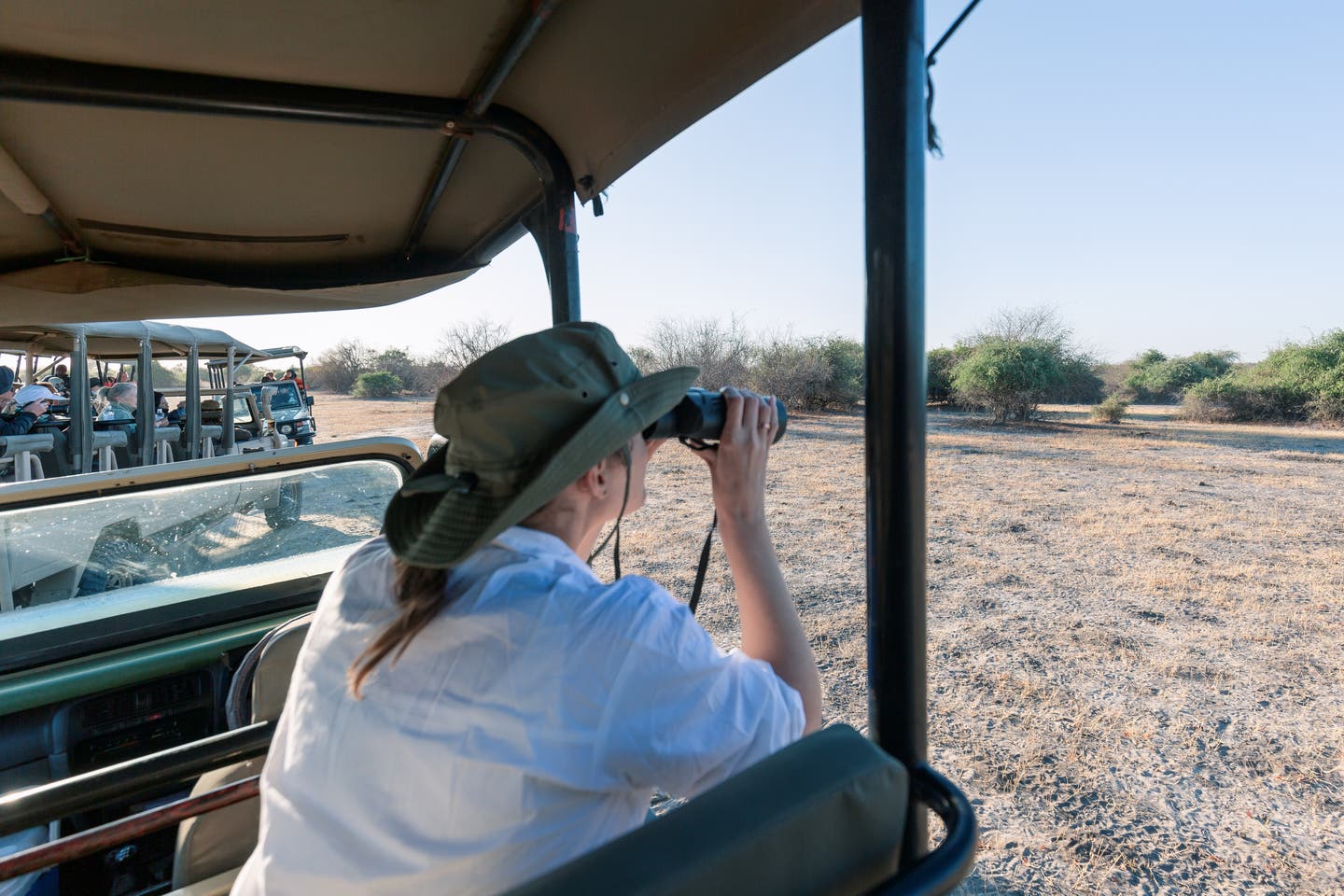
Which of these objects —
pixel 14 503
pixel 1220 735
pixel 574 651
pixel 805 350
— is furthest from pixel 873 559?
pixel 805 350

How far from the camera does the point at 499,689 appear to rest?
2.57 ft

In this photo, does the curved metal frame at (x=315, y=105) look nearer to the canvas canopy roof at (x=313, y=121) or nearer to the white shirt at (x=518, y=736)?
the canvas canopy roof at (x=313, y=121)

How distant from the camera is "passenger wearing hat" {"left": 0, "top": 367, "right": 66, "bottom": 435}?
7.44 meters

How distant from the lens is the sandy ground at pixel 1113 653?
286 cm

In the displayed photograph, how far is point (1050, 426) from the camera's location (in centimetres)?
1616

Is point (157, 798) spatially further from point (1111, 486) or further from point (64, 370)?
point (64, 370)

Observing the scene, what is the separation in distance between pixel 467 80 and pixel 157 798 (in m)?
2.15

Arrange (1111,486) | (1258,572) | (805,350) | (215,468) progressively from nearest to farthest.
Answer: (215,468)
(1258,572)
(1111,486)
(805,350)

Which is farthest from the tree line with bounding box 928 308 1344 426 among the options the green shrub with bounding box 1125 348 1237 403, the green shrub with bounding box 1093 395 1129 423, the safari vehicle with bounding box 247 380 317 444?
the safari vehicle with bounding box 247 380 317 444

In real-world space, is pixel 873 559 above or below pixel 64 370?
below

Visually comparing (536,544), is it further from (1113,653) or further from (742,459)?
(1113,653)

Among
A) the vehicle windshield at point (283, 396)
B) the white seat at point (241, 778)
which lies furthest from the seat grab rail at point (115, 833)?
the vehicle windshield at point (283, 396)

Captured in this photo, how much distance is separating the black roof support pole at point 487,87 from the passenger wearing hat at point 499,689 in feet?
2.40

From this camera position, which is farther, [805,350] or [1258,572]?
[805,350]
